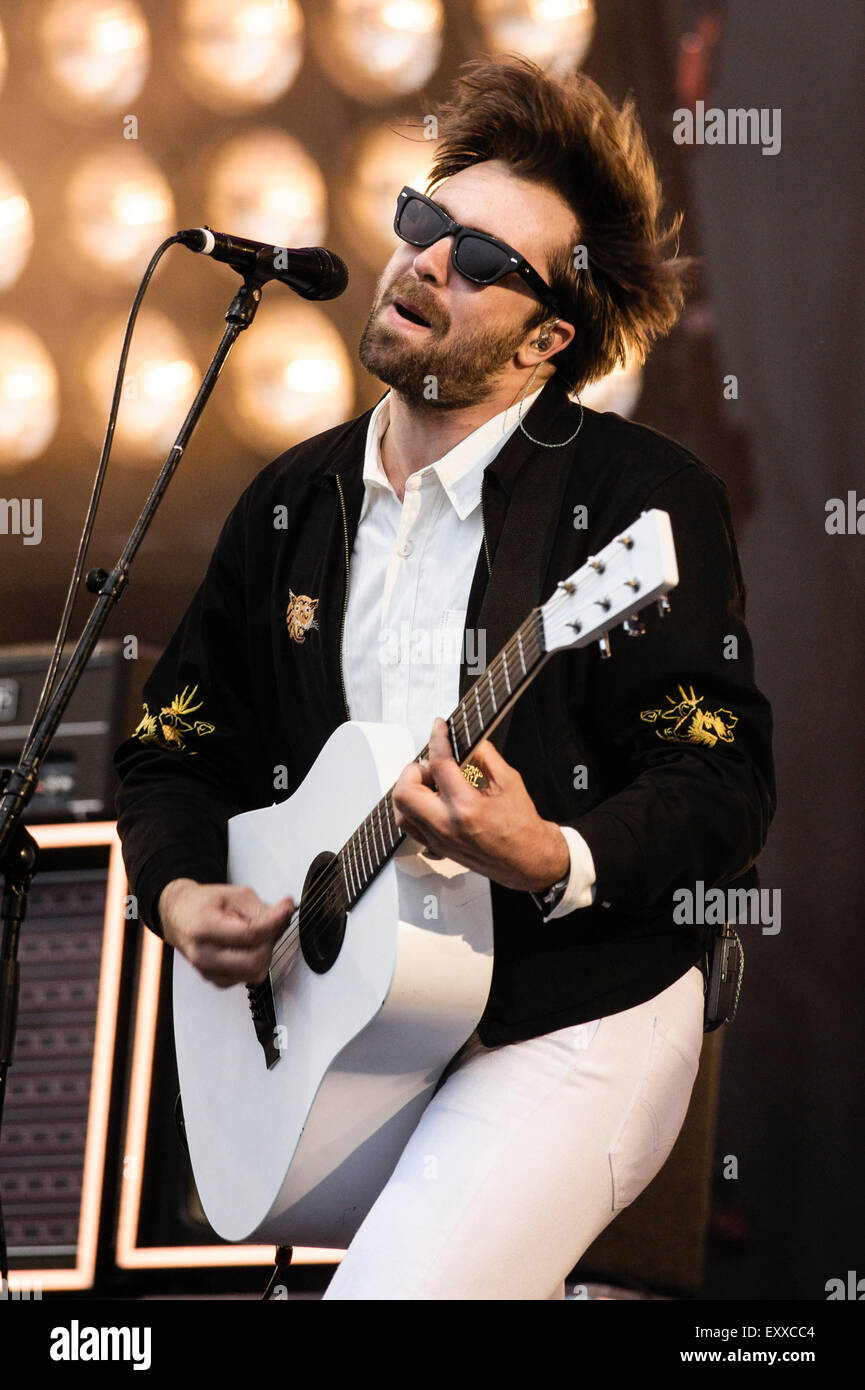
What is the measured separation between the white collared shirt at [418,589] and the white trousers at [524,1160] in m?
0.47

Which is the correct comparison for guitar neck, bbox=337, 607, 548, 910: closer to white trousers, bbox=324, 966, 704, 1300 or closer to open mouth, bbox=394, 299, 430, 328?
white trousers, bbox=324, 966, 704, 1300

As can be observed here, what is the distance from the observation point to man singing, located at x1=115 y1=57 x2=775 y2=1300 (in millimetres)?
1785

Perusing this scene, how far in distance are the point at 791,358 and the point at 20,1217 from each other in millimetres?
2424

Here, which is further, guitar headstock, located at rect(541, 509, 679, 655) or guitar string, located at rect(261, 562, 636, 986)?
guitar string, located at rect(261, 562, 636, 986)

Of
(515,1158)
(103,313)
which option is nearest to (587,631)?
(515,1158)

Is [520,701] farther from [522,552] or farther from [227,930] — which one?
[227,930]

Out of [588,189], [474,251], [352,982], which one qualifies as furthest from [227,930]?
[588,189]

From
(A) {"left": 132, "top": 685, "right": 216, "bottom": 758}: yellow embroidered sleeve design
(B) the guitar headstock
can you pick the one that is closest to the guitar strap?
(B) the guitar headstock

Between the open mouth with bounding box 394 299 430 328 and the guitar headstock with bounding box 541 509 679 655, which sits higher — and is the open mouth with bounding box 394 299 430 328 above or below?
above

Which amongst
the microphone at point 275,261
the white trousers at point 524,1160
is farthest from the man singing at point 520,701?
the microphone at point 275,261

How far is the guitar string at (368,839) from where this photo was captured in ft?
5.31

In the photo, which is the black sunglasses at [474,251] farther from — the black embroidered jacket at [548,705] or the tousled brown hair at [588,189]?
the black embroidered jacket at [548,705]

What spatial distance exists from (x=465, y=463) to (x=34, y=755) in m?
0.78

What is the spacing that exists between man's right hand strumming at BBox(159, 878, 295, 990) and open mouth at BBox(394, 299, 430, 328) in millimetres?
898
